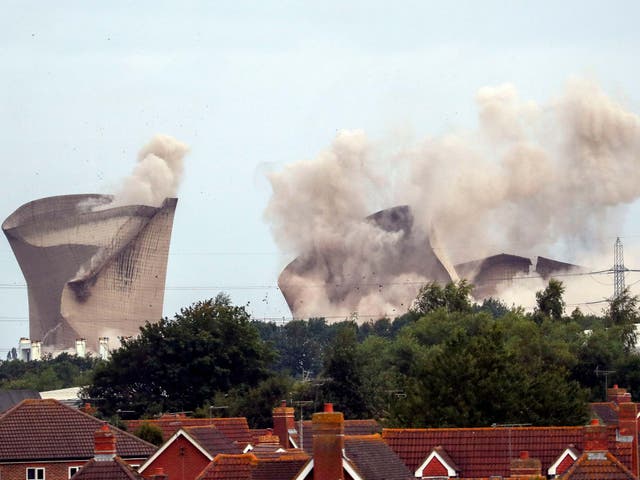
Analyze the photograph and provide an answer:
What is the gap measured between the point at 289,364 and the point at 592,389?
81.5m

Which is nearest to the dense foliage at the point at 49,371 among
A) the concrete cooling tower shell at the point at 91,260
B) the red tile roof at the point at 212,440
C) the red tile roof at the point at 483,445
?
the concrete cooling tower shell at the point at 91,260

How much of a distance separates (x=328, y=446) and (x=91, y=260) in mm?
117968

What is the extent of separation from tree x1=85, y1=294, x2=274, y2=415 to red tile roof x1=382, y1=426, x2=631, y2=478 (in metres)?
38.6

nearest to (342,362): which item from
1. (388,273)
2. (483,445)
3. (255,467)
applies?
(483,445)

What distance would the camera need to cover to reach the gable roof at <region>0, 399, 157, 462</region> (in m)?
35.0

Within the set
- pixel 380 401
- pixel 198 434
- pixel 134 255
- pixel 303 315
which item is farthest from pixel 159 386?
pixel 303 315

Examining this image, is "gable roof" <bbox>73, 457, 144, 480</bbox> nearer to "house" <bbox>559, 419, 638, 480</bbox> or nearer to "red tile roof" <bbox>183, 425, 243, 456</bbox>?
"house" <bbox>559, 419, 638, 480</bbox>

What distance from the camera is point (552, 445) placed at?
30.3 m

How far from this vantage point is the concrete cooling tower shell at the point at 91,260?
453 feet

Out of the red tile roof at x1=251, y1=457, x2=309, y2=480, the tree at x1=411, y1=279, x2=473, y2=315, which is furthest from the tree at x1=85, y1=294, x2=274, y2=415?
the red tile roof at x1=251, y1=457, x2=309, y2=480

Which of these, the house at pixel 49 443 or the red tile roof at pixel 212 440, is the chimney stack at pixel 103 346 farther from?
the red tile roof at pixel 212 440

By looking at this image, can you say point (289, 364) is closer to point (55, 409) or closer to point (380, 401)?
point (380, 401)

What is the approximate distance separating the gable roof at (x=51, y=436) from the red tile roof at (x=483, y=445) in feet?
21.5

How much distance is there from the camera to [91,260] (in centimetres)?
13838
